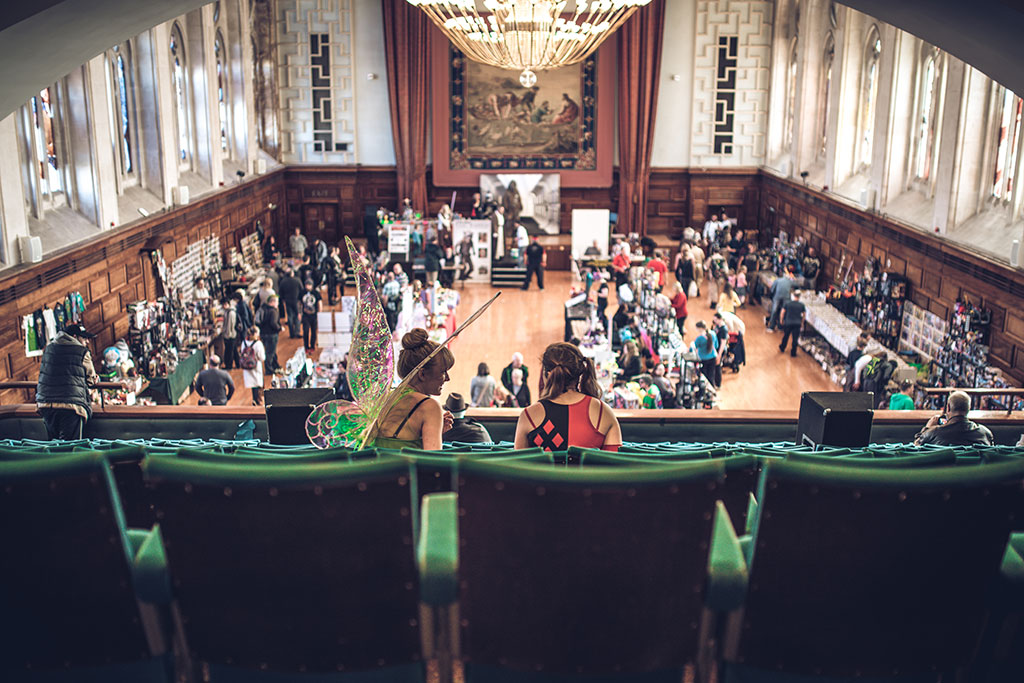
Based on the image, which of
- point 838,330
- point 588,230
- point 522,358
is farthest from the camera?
point 588,230

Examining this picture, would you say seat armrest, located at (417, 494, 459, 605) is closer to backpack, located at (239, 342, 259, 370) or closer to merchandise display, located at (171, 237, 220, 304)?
backpack, located at (239, 342, 259, 370)

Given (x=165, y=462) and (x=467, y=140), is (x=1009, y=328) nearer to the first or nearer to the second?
(x=165, y=462)

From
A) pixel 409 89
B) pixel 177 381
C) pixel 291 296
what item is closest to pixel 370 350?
pixel 177 381

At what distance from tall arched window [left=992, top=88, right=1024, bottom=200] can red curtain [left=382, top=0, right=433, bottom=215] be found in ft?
41.9

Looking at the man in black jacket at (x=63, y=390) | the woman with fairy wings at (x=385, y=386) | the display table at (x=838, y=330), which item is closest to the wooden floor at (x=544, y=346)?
the display table at (x=838, y=330)

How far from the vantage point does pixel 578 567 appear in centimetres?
214

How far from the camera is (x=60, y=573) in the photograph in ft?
7.39

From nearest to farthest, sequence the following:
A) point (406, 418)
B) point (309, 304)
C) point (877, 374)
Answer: point (406, 418)
point (877, 374)
point (309, 304)

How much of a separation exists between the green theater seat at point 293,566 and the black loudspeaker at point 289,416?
2569 millimetres

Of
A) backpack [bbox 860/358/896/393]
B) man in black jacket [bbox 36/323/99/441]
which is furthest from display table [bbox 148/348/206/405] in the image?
backpack [bbox 860/358/896/393]

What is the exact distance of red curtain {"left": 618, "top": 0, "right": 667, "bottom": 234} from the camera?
2073cm

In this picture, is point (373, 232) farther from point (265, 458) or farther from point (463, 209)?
point (265, 458)

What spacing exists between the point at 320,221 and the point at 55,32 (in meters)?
17.6

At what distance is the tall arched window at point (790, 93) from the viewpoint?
66.2 ft
